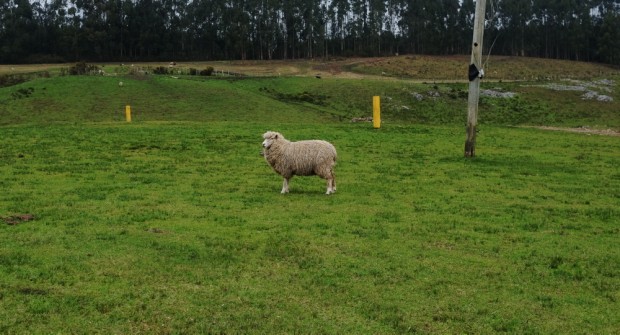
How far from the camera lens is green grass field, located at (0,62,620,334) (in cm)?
835

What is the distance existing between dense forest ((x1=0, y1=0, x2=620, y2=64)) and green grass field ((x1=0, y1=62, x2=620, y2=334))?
3459 inches

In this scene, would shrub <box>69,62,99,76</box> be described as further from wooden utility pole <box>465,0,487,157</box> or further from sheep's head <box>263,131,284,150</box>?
sheep's head <box>263,131,284,150</box>

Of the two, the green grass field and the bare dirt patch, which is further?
the bare dirt patch

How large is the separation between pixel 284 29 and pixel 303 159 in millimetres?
125916

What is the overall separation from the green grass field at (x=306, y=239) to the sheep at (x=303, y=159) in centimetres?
70

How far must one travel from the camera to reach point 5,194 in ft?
53.9

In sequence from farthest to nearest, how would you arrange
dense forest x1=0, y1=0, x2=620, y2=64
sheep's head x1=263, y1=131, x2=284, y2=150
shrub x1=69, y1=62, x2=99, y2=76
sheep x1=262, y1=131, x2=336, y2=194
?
dense forest x1=0, y1=0, x2=620, y2=64, shrub x1=69, y1=62, x2=99, y2=76, sheep's head x1=263, y1=131, x2=284, y2=150, sheep x1=262, y1=131, x2=336, y2=194

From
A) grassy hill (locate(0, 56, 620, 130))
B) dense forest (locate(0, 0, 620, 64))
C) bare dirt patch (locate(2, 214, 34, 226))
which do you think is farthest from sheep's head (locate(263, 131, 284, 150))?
dense forest (locate(0, 0, 620, 64))

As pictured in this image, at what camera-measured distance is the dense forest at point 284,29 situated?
11744cm

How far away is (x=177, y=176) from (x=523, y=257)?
12435 millimetres

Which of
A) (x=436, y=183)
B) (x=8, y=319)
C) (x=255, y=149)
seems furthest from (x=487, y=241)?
(x=255, y=149)

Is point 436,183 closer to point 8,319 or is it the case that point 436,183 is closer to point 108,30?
point 8,319

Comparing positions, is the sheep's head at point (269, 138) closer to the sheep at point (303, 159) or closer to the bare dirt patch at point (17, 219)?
the sheep at point (303, 159)

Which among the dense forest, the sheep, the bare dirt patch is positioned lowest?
the bare dirt patch
